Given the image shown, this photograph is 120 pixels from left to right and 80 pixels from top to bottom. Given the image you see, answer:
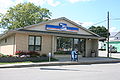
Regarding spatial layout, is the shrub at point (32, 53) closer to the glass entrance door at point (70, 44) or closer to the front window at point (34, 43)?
the front window at point (34, 43)

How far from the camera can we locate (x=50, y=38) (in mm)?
22844

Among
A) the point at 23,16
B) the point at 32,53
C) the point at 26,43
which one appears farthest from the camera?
the point at 23,16

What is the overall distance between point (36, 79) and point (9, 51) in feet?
50.1

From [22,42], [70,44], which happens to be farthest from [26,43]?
[70,44]

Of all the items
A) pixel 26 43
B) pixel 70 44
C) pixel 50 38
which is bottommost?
pixel 70 44

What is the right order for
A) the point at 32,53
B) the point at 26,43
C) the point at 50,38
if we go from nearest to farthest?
the point at 32,53 → the point at 26,43 → the point at 50,38

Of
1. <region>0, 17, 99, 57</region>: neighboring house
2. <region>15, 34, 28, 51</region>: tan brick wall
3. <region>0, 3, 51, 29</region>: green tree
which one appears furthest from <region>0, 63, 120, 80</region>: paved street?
<region>0, 3, 51, 29</region>: green tree

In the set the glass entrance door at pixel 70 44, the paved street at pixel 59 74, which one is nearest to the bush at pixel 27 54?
the glass entrance door at pixel 70 44

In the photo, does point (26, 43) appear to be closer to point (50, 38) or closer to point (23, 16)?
point (50, 38)

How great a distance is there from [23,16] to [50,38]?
78.6 feet

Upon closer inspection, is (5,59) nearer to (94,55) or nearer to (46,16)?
(94,55)

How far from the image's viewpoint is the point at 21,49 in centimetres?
2091

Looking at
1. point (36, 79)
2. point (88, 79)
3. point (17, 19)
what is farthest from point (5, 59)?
point (17, 19)

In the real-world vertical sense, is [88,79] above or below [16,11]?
below
